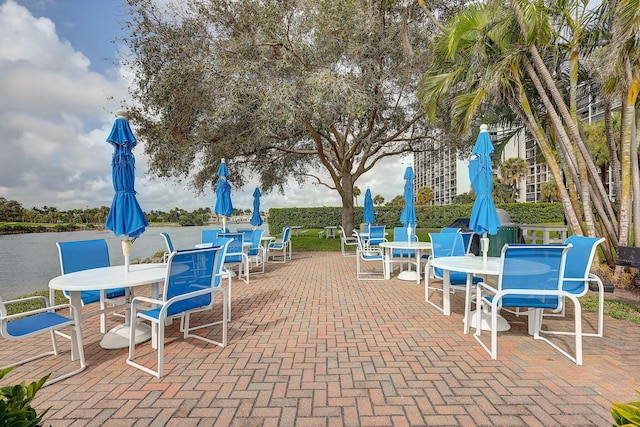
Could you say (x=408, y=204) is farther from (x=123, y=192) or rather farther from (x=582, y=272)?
(x=123, y=192)

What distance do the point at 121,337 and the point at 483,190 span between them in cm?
461

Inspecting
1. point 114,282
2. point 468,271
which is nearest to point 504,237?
point 468,271

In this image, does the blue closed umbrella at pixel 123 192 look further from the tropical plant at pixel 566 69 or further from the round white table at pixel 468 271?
the tropical plant at pixel 566 69

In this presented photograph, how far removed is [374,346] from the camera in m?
3.18

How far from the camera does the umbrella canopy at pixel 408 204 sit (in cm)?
709

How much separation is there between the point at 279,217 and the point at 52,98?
46.9 ft

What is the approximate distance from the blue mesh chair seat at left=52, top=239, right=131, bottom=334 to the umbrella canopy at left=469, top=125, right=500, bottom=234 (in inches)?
168

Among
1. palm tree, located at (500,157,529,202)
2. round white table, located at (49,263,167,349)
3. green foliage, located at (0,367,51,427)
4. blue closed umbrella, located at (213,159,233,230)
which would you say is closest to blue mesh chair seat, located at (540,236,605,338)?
green foliage, located at (0,367,51,427)

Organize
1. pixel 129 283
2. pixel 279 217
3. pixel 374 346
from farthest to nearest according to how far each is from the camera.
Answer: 1. pixel 279 217
2. pixel 374 346
3. pixel 129 283

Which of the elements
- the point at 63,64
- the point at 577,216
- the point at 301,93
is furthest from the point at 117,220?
the point at 577,216

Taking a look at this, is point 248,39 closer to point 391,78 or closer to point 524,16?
point 391,78

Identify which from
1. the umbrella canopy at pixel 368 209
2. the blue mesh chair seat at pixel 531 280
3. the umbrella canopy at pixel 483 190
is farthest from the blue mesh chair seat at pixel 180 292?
the umbrella canopy at pixel 368 209

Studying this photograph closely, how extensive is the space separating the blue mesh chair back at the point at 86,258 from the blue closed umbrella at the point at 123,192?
528mm

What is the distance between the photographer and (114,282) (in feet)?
9.29
